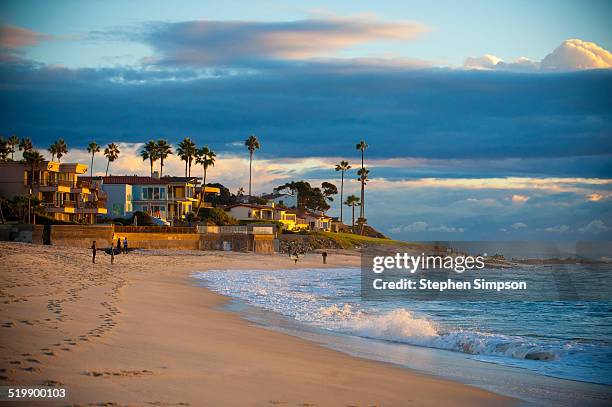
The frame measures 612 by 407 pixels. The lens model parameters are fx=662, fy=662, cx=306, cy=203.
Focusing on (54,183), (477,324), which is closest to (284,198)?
(54,183)

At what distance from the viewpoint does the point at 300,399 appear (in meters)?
9.21

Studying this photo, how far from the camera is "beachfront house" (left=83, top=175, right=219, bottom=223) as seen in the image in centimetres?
8906

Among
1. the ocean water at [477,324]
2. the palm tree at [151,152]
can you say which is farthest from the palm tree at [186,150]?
the ocean water at [477,324]

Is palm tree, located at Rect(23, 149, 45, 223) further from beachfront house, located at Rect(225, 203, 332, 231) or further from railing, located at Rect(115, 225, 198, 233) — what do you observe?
beachfront house, located at Rect(225, 203, 332, 231)

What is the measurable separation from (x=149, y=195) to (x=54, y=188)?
18542 millimetres

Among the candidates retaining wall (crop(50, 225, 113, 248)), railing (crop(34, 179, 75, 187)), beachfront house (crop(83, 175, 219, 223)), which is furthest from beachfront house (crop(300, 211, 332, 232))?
retaining wall (crop(50, 225, 113, 248))

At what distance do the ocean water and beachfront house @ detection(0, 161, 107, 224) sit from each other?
A: 4520 cm

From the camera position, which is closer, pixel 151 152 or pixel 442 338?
pixel 442 338

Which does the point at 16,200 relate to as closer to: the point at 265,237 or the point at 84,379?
the point at 265,237

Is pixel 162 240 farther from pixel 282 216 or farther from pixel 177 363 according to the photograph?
pixel 177 363

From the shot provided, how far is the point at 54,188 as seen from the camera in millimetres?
74625

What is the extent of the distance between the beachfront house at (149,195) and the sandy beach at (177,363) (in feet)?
233

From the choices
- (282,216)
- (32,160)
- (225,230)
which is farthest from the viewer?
(282,216)

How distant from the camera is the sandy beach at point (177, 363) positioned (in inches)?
344
